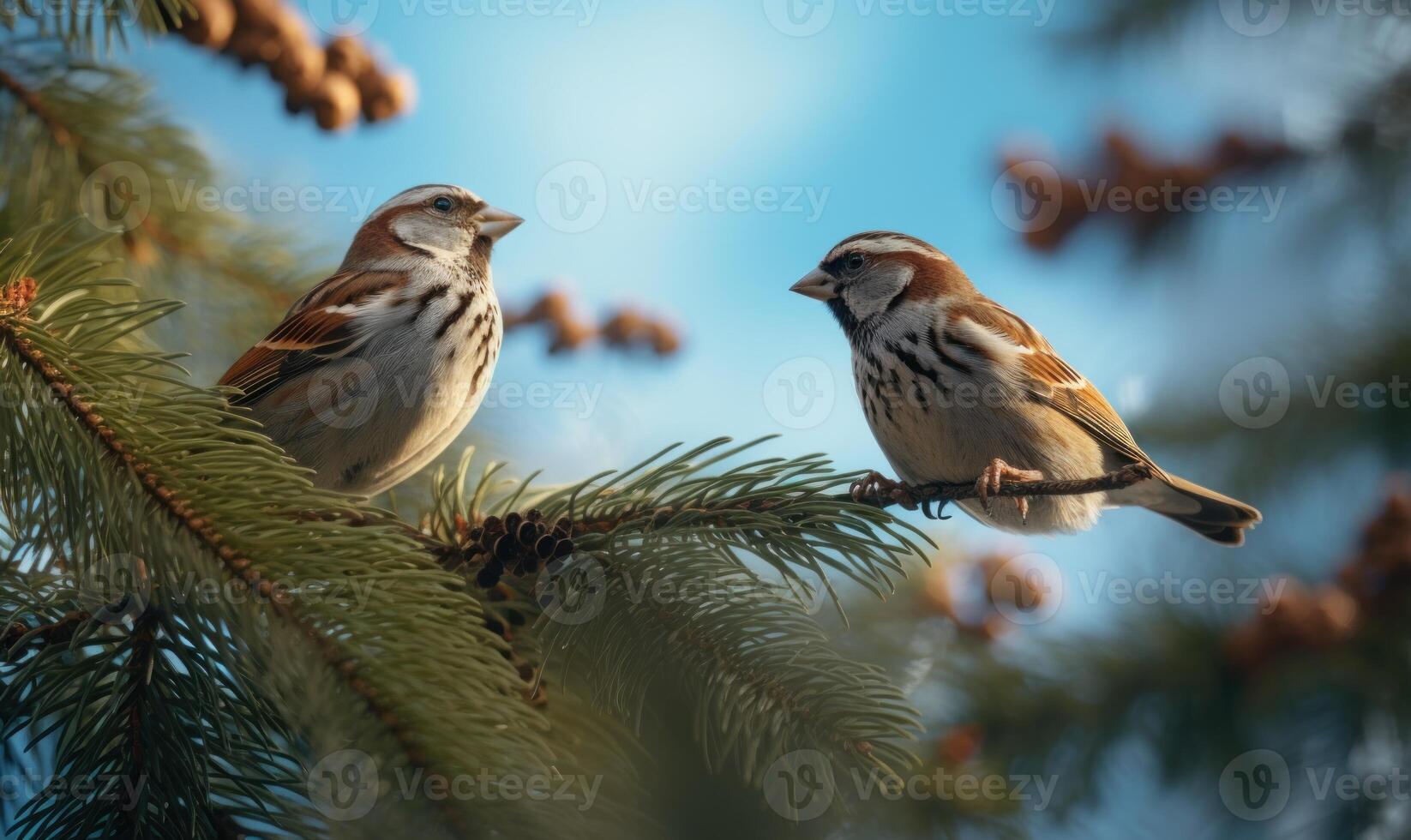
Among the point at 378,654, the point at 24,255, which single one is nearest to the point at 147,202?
the point at 24,255

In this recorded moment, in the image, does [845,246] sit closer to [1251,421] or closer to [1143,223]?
[1143,223]

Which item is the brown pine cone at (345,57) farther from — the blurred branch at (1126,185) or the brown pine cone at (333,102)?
the blurred branch at (1126,185)

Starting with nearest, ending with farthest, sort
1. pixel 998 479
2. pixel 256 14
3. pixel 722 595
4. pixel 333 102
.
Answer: pixel 722 595 < pixel 998 479 < pixel 256 14 < pixel 333 102

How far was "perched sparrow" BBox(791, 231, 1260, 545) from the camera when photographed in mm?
3527

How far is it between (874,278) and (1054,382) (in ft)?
2.61

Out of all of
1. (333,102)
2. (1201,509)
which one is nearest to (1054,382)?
(1201,509)

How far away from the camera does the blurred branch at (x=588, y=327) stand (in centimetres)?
434

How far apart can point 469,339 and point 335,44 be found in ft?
3.97

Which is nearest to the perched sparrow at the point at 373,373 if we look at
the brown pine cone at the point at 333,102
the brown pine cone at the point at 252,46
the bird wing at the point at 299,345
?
the bird wing at the point at 299,345

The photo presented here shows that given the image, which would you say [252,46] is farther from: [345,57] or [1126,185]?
[1126,185]

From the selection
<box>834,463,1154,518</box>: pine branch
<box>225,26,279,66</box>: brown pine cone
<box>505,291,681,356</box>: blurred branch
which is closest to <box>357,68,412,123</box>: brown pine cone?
<box>225,26,279,66</box>: brown pine cone

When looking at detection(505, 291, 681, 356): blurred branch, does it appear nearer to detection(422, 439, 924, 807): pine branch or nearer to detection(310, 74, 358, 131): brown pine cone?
detection(310, 74, 358, 131): brown pine cone

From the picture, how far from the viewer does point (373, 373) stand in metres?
3.35

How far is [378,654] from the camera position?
1881mm
